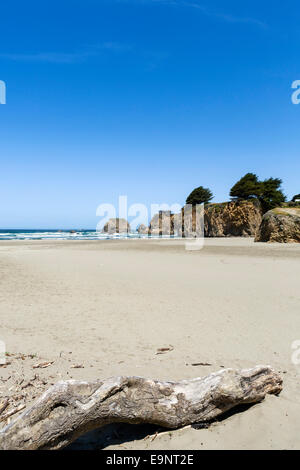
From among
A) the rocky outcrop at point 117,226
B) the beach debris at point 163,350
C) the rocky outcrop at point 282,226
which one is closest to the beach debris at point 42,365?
the beach debris at point 163,350

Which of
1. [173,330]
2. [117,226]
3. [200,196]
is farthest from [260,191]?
[117,226]

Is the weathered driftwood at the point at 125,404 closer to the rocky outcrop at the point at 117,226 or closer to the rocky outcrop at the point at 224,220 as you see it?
the rocky outcrop at the point at 224,220

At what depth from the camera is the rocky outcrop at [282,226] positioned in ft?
97.3

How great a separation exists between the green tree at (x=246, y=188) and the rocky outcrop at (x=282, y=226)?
859 inches

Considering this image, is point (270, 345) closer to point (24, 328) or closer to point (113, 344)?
point (113, 344)

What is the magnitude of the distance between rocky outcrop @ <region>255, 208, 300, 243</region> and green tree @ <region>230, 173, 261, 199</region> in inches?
859

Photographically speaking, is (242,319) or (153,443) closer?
(153,443)

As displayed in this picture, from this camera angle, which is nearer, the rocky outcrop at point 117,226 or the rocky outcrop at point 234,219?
the rocky outcrop at point 234,219

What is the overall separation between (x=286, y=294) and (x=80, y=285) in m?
7.66

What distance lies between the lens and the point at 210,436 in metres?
3.11

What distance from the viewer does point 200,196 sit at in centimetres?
7369

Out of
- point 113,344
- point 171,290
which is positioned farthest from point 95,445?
point 171,290

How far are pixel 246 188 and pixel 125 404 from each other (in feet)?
180

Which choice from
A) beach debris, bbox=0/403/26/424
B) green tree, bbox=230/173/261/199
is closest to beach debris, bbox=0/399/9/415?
beach debris, bbox=0/403/26/424
